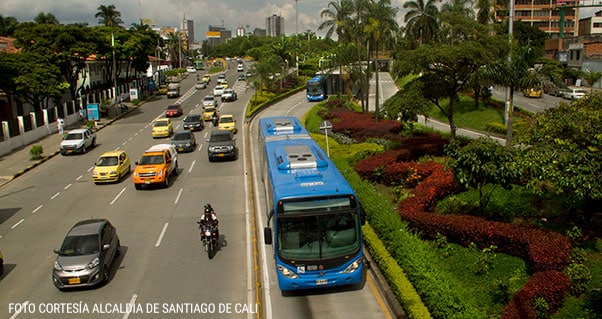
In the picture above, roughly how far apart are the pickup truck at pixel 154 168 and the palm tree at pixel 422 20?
27099mm

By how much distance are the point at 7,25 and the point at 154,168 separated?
302 feet

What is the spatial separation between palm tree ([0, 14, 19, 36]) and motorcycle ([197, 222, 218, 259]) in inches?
3034

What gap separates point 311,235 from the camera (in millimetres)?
12734

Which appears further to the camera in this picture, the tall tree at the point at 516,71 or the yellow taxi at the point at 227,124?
the yellow taxi at the point at 227,124

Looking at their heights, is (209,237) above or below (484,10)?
below

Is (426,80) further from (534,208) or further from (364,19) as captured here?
(364,19)

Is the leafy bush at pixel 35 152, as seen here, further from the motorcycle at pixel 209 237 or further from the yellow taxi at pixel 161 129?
the motorcycle at pixel 209 237

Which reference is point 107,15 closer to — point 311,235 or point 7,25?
point 7,25

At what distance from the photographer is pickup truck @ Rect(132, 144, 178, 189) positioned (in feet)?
83.3

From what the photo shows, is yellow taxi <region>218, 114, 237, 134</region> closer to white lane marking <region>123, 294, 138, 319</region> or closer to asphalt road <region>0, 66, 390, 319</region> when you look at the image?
asphalt road <region>0, 66, 390, 319</region>

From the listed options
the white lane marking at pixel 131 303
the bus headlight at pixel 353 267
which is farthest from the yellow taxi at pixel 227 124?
the bus headlight at pixel 353 267

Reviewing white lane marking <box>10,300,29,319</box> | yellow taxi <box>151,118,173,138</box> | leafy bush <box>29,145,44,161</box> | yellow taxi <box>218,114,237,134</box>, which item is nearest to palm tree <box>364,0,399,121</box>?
yellow taxi <box>218,114,237,134</box>

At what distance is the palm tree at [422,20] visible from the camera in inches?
Result: 1777

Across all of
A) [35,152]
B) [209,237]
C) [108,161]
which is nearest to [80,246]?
[209,237]
